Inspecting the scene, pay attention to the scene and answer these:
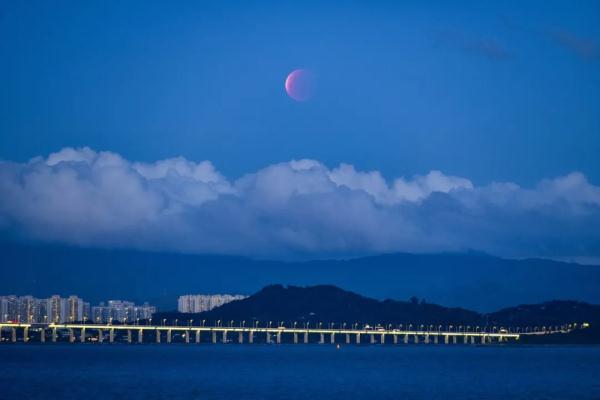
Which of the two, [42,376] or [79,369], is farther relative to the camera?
[79,369]

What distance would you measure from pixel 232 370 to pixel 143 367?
1281 centimetres

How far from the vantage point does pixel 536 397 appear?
76.9 meters

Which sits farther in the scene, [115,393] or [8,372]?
[8,372]

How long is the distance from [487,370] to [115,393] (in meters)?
52.8

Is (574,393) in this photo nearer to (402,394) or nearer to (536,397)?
(536,397)

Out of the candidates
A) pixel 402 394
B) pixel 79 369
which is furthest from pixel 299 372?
pixel 402 394

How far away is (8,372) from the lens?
110m

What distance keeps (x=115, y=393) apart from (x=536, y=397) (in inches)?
1210

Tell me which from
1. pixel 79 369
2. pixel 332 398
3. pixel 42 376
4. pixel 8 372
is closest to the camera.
Answer: pixel 332 398

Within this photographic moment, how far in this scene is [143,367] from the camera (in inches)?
4857

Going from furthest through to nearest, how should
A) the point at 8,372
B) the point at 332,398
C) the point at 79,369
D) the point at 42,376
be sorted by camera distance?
the point at 79,369 < the point at 8,372 < the point at 42,376 < the point at 332,398

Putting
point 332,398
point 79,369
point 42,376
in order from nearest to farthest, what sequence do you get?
point 332,398
point 42,376
point 79,369

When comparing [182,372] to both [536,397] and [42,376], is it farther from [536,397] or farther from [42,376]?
[536,397]

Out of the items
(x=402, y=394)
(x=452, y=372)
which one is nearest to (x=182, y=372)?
(x=452, y=372)
